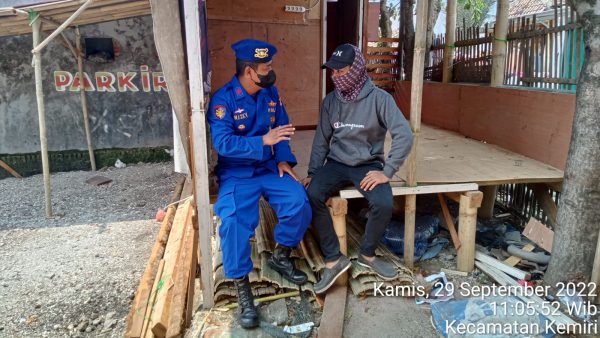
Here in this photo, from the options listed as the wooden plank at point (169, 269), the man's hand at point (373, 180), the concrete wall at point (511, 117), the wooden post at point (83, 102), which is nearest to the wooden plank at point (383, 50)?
the concrete wall at point (511, 117)

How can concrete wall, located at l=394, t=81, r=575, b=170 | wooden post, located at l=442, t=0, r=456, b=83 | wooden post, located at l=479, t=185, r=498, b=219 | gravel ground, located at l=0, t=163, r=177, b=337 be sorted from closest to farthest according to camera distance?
gravel ground, located at l=0, t=163, r=177, b=337 → concrete wall, located at l=394, t=81, r=575, b=170 → wooden post, located at l=479, t=185, r=498, b=219 → wooden post, located at l=442, t=0, r=456, b=83

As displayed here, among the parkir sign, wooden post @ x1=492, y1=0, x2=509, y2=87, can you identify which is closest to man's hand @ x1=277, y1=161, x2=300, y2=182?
wooden post @ x1=492, y1=0, x2=509, y2=87

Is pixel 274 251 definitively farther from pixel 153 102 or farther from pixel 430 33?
pixel 153 102

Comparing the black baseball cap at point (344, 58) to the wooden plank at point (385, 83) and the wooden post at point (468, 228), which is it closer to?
the wooden post at point (468, 228)

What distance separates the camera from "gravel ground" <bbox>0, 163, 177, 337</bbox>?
3928mm

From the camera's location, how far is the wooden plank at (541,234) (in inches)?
155

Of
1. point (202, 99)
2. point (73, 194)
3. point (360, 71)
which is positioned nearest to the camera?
point (202, 99)

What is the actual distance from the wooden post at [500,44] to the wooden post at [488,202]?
53.3 inches

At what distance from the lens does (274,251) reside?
3.63m

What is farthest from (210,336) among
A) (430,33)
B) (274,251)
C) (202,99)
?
(430,33)

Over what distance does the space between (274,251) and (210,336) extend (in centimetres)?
85

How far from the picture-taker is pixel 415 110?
11.9 feet

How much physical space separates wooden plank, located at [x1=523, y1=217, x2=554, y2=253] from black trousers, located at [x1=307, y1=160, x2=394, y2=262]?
1613mm

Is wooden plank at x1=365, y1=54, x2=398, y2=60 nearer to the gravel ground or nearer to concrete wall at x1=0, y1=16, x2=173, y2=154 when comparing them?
concrete wall at x1=0, y1=16, x2=173, y2=154
